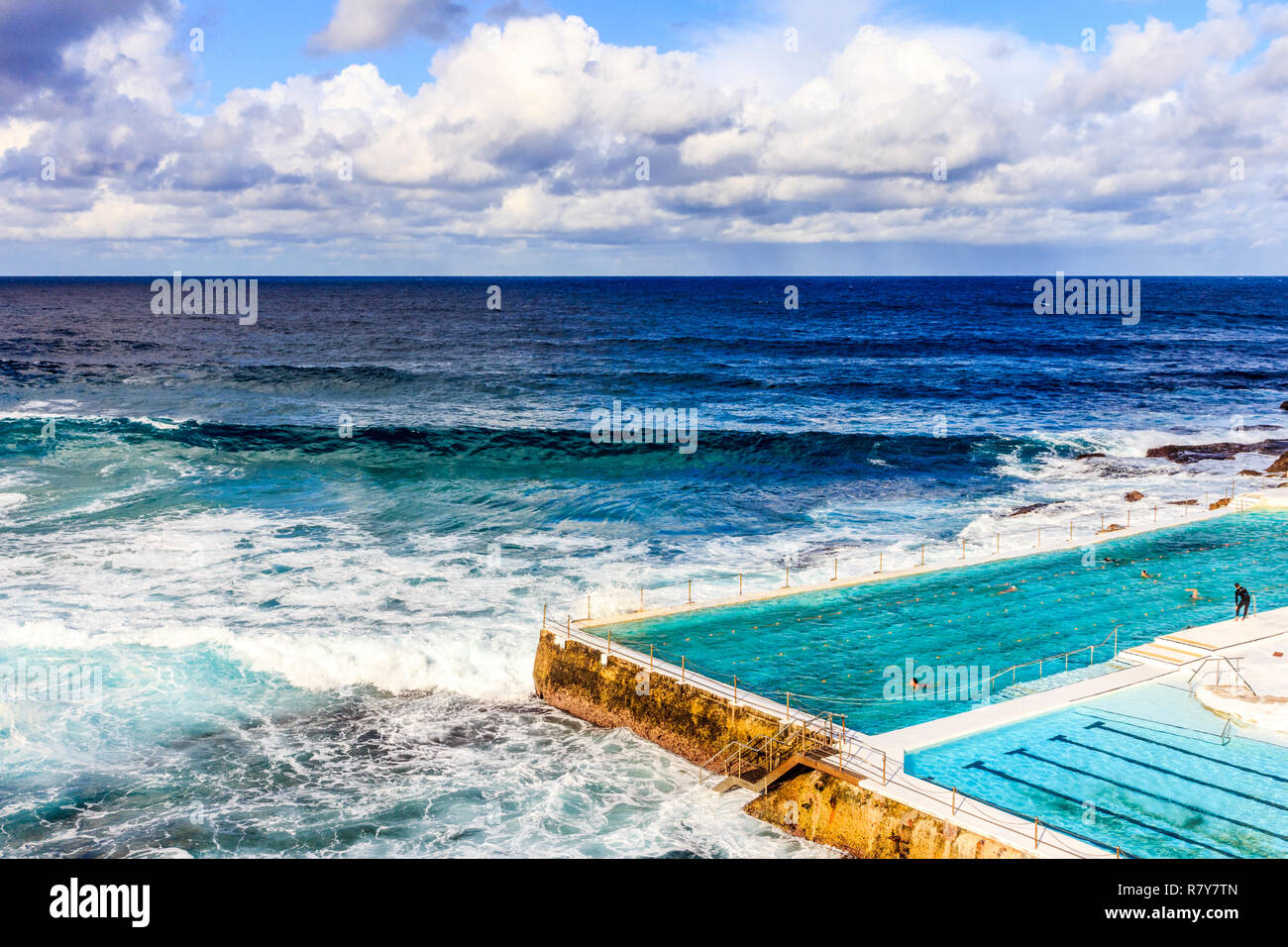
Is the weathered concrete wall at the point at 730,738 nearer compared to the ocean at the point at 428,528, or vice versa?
the weathered concrete wall at the point at 730,738

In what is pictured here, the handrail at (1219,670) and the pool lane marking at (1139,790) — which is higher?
the handrail at (1219,670)

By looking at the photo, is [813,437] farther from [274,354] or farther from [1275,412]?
[274,354]

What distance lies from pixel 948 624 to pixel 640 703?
28.4 ft

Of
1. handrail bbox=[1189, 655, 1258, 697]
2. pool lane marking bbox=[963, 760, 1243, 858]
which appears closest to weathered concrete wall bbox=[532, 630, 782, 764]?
pool lane marking bbox=[963, 760, 1243, 858]

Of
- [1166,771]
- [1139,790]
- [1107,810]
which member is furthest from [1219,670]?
[1107,810]

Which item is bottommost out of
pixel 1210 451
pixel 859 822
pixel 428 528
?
pixel 859 822

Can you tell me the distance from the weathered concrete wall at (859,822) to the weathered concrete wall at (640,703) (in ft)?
4.78

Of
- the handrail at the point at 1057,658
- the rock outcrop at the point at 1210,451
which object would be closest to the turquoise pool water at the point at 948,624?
the handrail at the point at 1057,658

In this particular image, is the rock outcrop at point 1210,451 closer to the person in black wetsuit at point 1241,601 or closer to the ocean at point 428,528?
the ocean at point 428,528

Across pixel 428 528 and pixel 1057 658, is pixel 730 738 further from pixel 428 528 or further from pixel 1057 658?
pixel 428 528

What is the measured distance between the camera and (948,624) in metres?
24.0

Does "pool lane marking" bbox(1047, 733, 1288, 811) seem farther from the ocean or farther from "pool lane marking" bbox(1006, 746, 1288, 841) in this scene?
the ocean

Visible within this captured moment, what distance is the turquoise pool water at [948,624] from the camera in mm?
20328
